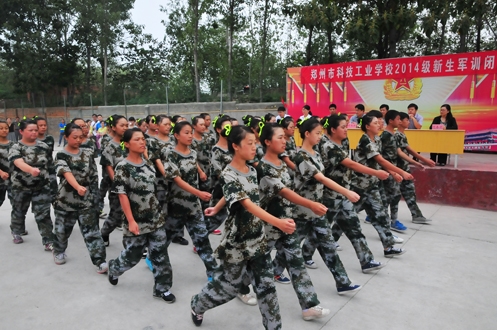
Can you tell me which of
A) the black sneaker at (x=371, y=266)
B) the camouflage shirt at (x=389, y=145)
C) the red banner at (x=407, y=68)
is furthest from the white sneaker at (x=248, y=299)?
the red banner at (x=407, y=68)

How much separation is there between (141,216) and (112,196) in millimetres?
1792

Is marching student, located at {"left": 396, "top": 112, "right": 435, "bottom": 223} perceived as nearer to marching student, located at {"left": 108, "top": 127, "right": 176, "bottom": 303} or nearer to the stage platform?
the stage platform

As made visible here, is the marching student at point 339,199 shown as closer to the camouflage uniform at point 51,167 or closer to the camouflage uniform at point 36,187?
the camouflage uniform at point 36,187

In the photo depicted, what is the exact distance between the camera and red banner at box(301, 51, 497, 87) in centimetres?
1093

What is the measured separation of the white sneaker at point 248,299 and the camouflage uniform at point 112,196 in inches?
85.4

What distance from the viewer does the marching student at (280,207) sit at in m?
2.95

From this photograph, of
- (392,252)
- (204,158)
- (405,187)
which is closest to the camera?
(392,252)

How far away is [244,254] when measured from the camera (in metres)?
2.69

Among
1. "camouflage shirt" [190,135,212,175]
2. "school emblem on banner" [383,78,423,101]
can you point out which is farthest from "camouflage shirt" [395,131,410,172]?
"school emblem on banner" [383,78,423,101]

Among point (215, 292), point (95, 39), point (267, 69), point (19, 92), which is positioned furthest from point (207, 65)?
point (215, 292)

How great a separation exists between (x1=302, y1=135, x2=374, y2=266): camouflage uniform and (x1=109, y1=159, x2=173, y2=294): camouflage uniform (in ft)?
4.77

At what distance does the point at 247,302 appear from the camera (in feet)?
11.1

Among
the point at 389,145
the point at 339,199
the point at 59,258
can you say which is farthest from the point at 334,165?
the point at 59,258

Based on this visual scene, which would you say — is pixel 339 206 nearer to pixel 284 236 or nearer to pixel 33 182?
pixel 284 236
